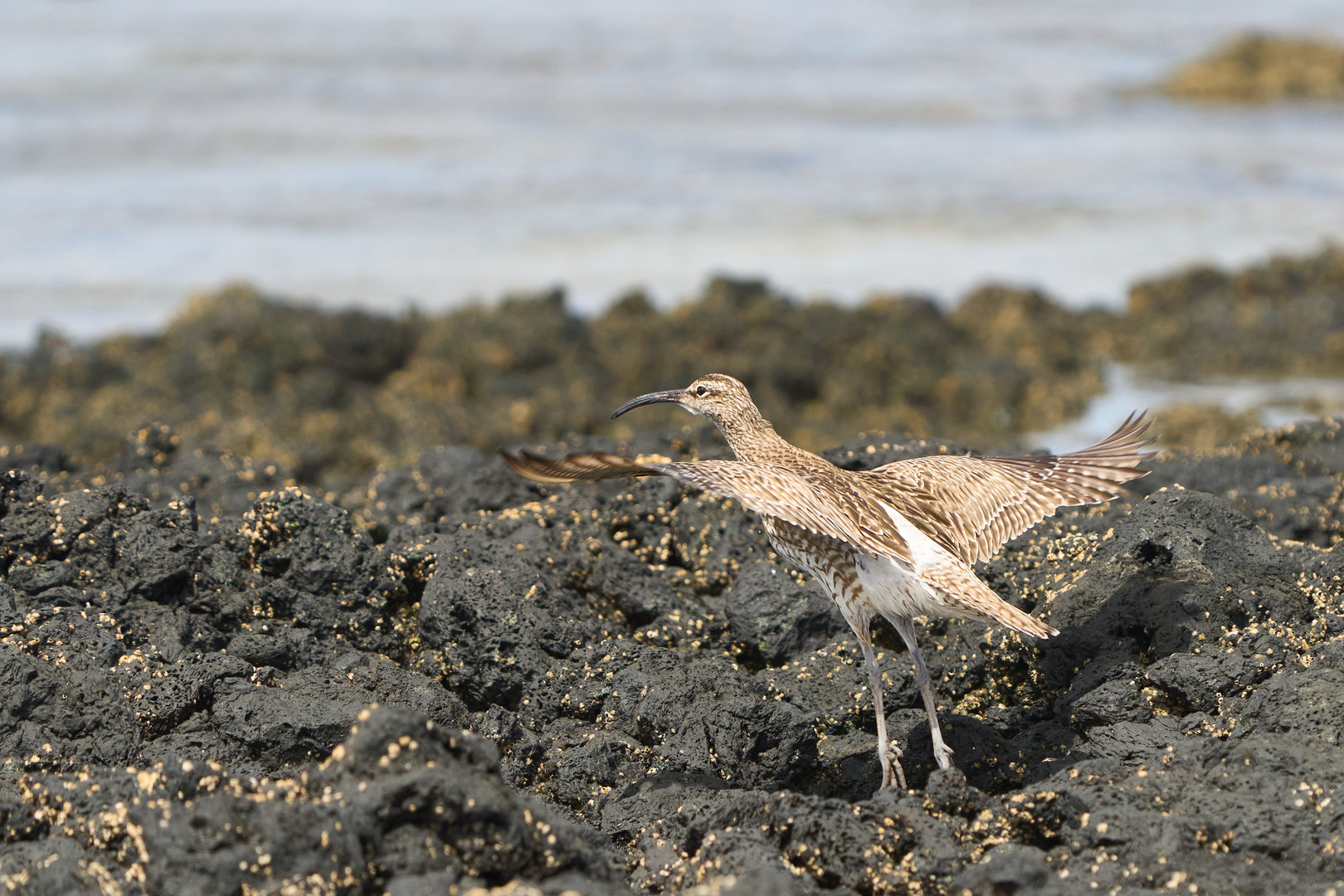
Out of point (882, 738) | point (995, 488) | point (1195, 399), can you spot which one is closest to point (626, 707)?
point (882, 738)

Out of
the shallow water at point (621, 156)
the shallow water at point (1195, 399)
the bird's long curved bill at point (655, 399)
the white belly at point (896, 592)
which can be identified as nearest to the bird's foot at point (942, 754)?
the white belly at point (896, 592)

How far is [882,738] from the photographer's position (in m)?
5.64

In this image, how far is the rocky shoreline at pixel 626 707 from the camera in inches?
175

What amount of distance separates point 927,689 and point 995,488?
1286 millimetres

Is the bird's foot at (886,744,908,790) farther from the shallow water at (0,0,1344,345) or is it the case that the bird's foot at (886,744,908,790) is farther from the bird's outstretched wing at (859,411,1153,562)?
the shallow water at (0,0,1344,345)

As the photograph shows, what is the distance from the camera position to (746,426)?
676 cm

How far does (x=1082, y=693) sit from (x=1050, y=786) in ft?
3.29

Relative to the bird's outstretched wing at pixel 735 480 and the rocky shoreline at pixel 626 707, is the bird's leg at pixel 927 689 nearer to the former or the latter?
the rocky shoreline at pixel 626 707

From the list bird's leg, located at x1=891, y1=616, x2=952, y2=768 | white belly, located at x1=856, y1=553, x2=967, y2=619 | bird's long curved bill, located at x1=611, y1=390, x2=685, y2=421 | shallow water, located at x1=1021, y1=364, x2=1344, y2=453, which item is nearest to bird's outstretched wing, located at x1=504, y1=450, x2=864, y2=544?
white belly, located at x1=856, y1=553, x2=967, y2=619

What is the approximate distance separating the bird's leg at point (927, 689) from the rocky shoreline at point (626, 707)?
0.14 meters

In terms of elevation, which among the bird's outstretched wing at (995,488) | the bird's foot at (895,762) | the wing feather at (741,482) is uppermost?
the wing feather at (741,482)

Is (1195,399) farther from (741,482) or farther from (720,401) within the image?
(741,482)

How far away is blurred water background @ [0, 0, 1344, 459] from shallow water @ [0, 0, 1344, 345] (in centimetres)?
10

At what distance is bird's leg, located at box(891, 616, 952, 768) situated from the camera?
557cm
